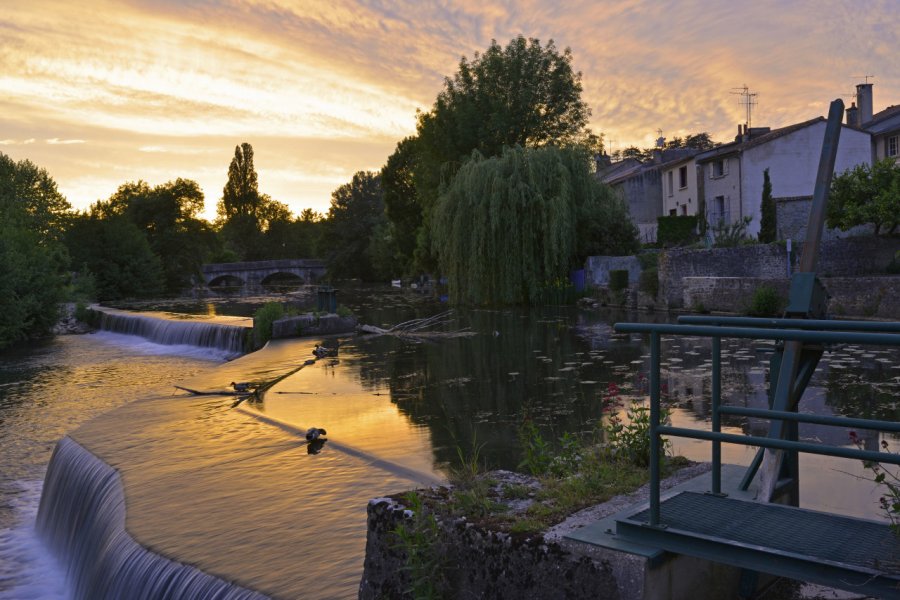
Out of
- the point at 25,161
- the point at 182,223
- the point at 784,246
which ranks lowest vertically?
the point at 784,246

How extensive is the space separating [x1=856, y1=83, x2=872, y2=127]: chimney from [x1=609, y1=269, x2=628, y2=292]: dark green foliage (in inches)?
959

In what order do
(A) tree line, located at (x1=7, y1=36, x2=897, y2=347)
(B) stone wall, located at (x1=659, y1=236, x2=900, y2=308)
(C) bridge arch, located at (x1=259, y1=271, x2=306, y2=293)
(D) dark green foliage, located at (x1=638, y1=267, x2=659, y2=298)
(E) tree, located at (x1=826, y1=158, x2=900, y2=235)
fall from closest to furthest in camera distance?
(E) tree, located at (x1=826, y1=158, x2=900, y2=235) → (B) stone wall, located at (x1=659, y1=236, x2=900, y2=308) → (D) dark green foliage, located at (x1=638, y1=267, x2=659, y2=298) → (A) tree line, located at (x1=7, y1=36, x2=897, y2=347) → (C) bridge arch, located at (x1=259, y1=271, x2=306, y2=293)

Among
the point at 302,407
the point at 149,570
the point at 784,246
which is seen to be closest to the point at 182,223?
the point at 784,246

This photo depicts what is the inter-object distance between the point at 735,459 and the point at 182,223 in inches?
2612

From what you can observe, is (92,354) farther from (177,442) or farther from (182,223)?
(182,223)

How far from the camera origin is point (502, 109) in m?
40.2

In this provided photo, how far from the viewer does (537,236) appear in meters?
30.9

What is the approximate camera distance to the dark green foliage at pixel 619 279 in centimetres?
3011

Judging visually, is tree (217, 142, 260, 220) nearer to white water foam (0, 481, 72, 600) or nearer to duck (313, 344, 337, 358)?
duck (313, 344, 337, 358)

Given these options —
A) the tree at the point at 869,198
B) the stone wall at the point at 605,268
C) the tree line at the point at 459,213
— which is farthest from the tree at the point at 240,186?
the tree at the point at 869,198

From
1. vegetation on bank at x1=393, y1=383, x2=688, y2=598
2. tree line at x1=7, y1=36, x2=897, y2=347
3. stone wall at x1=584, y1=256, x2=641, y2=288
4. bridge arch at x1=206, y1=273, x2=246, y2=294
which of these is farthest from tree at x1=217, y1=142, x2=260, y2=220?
vegetation on bank at x1=393, y1=383, x2=688, y2=598

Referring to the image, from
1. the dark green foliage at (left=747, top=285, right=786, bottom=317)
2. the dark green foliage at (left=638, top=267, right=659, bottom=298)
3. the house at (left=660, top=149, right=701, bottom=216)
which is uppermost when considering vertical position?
the house at (left=660, top=149, right=701, bottom=216)

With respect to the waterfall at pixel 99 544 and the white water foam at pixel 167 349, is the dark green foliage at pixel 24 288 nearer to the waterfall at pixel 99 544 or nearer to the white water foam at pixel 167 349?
the white water foam at pixel 167 349

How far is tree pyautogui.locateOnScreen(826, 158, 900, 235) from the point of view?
26797 mm
